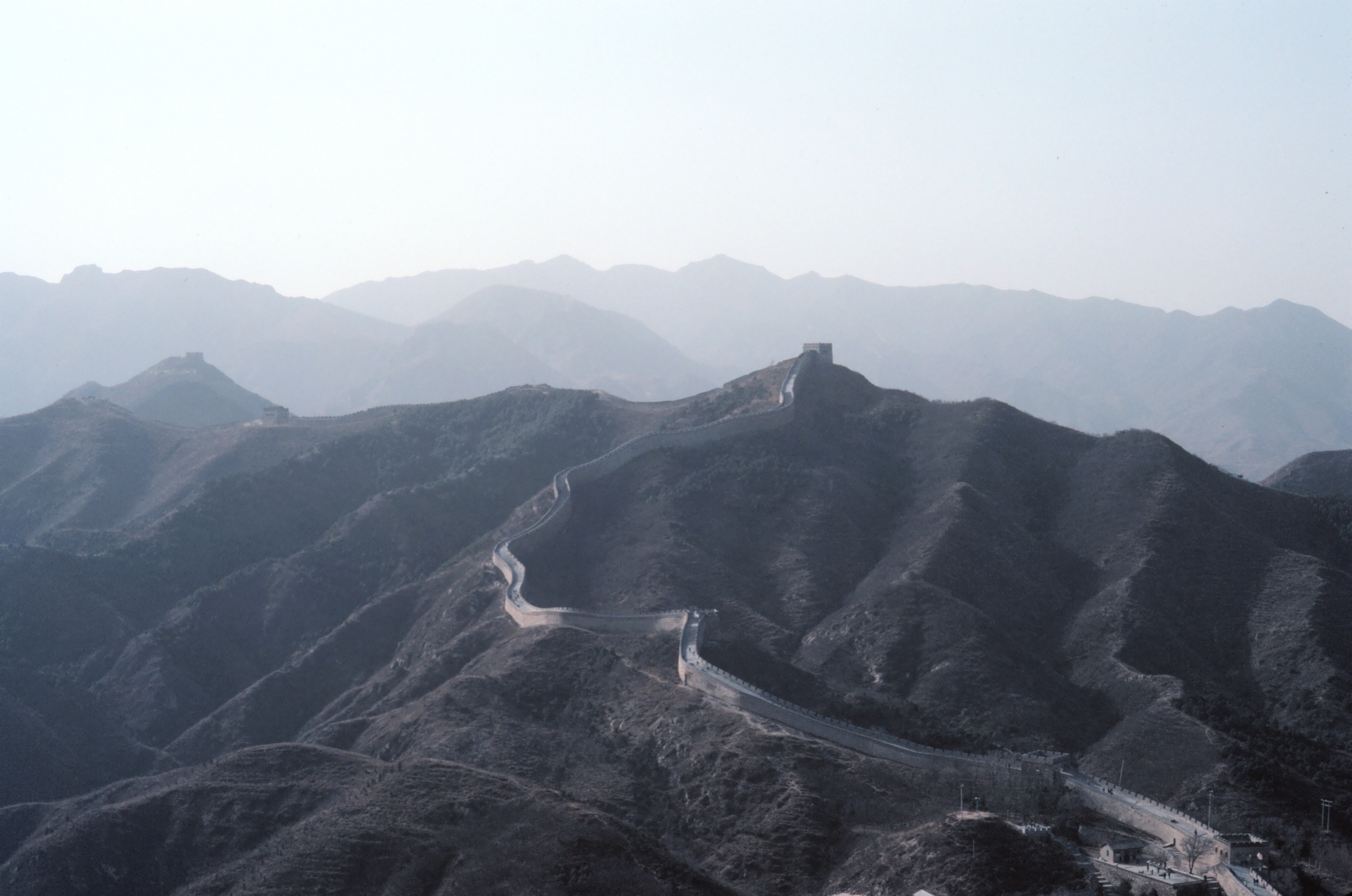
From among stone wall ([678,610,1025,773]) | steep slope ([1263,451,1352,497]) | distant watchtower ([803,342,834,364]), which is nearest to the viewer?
stone wall ([678,610,1025,773])

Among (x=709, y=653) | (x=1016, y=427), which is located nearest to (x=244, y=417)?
(x=1016, y=427)

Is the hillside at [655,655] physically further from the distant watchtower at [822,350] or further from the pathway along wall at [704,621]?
the distant watchtower at [822,350]

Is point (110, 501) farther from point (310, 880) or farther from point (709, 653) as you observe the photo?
point (310, 880)

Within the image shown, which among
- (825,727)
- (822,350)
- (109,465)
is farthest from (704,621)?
(109,465)

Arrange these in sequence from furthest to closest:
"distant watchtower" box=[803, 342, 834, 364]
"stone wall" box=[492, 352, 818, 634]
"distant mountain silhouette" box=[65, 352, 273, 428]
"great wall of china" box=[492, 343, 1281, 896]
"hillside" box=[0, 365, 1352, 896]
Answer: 1. "distant mountain silhouette" box=[65, 352, 273, 428]
2. "distant watchtower" box=[803, 342, 834, 364]
3. "stone wall" box=[492, 352, 818, 634]
4. "great wall of china" box=[492, 343, 1281, 896]
5. "hillside" box=[0, 365, 1352, 896]

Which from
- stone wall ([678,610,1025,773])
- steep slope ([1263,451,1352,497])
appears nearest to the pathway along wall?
stone wall ([678,610,1025,773])

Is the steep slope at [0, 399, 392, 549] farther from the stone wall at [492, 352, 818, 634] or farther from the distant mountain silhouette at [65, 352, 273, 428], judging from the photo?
the stone wall at [492, 352, 818, 634]
